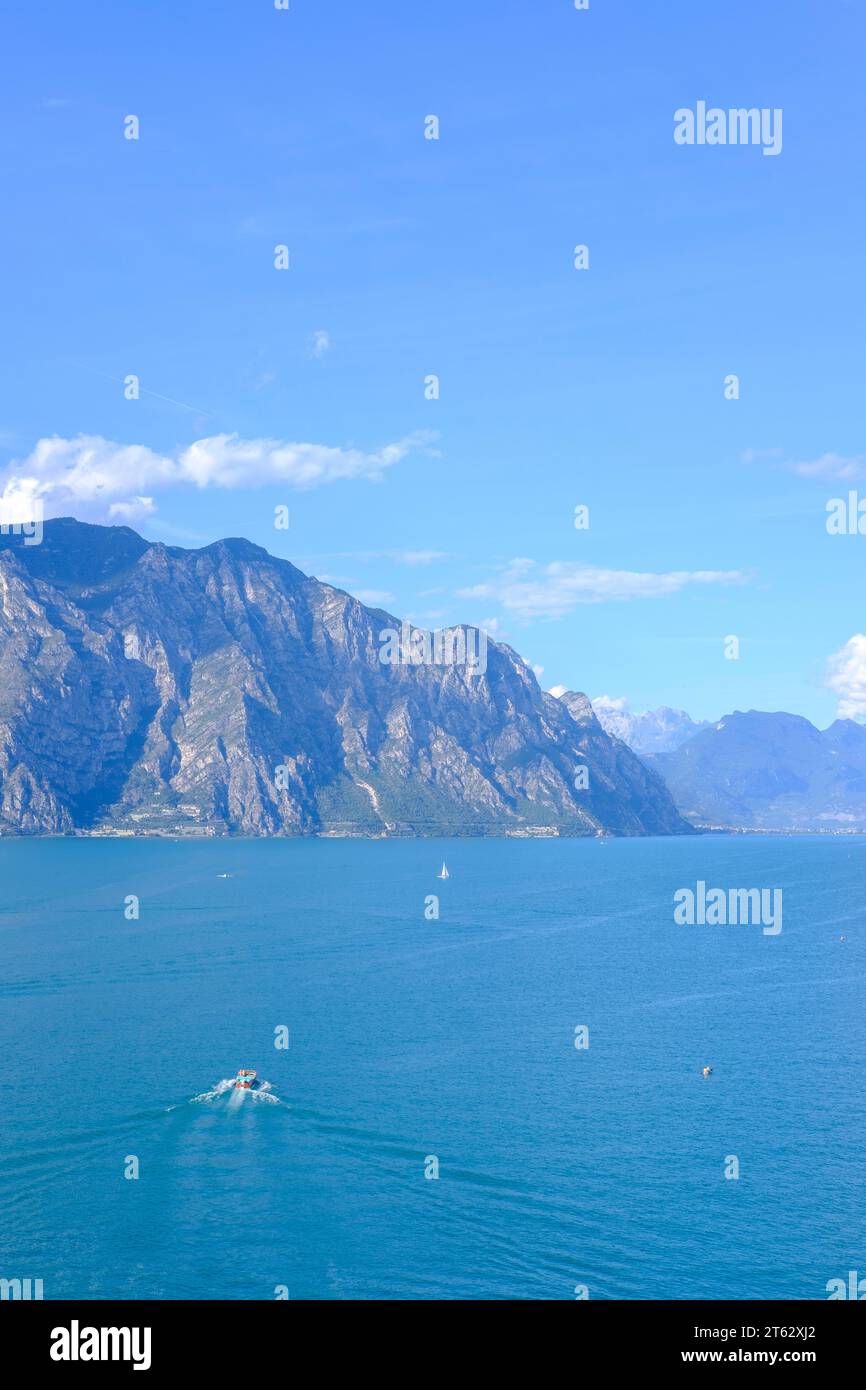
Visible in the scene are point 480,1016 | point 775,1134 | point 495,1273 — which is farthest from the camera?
point 480,1016

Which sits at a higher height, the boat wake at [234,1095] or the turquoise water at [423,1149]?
the boat wake at [234,1095]

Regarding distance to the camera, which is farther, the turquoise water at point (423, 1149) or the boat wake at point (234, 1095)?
the boat wake at point (234, 1095)

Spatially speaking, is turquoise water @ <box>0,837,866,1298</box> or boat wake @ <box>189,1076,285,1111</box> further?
boat wake @ <box>189,1076,285,1111</box>

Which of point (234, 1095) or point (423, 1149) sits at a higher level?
point (234, 1095)

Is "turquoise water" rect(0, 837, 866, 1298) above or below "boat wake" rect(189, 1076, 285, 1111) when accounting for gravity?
below

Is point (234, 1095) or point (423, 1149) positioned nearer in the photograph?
point (423, 1149)
